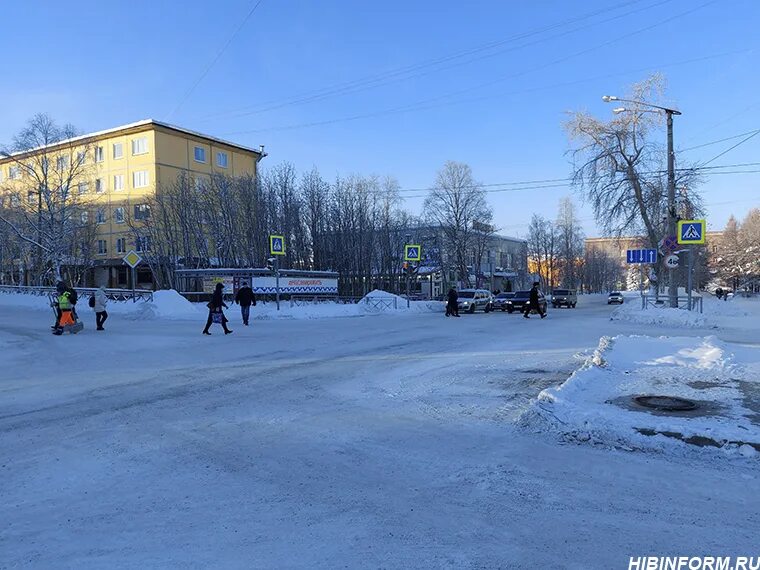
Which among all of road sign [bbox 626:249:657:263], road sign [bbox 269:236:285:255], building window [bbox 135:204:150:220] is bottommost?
road sign [bbox 626:249:657:263]

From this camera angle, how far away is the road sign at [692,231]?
21.9 meters

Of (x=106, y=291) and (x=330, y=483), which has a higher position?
(x=106, y=291)

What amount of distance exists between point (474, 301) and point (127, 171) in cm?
3739

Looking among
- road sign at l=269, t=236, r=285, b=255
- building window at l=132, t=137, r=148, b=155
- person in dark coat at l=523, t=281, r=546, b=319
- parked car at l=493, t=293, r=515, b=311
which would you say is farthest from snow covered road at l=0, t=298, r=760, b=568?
building window at l=132, t=137, r=148, b=155

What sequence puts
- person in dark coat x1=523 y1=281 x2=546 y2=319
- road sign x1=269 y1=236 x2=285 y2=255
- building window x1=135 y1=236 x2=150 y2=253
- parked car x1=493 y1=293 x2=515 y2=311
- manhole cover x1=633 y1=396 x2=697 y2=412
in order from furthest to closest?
building window x1=135 y1=236 x2=150 y2=253, parked car x1=493 y1=293 x2=515 y2=311, person in dark coat x1=523 y1=281 x2=546 y2=319, road sign x1=269 y1=236 x2=285 y2=255, manhole cover x1=633 y1=396 x2=697 y2=412

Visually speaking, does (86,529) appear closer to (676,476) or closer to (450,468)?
(450,468)

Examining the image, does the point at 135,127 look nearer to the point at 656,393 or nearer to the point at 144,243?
the point at 144,243

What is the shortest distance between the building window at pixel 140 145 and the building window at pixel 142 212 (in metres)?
6.55

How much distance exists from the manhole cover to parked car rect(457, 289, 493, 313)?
28.2 m

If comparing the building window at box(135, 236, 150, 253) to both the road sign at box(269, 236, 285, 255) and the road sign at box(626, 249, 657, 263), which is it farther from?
the road sign at box(626, 249, 657, 263)

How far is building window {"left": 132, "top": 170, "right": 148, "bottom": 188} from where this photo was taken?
165 ft

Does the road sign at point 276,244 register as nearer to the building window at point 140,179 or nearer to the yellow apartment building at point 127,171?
the yellow apartment building at point 127,171

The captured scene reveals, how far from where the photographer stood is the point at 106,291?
30.9 meters

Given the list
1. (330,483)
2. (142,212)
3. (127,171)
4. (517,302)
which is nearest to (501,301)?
(517,302)
